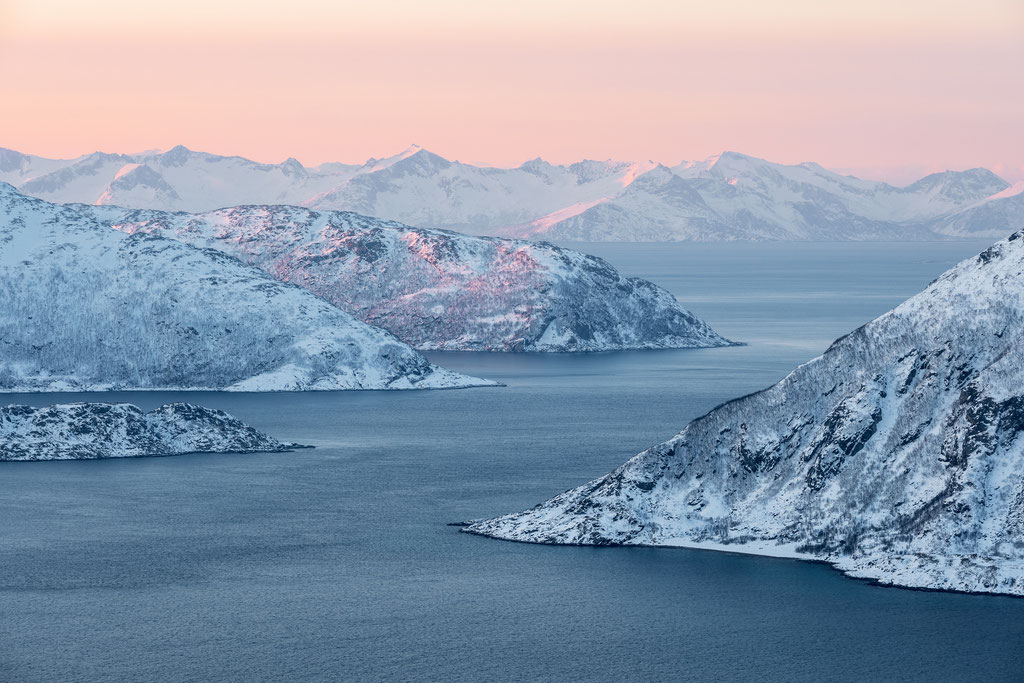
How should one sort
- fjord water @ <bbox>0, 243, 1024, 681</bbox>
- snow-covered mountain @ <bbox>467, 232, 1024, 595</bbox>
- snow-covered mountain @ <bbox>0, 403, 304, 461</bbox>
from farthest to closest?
1. snow-covered mountain @ <bbox>0, 403, 304, 461</bbox>
2. snow-covered mountain @ <bbox>467, 232, 1024, 595</bbox>
3. fjord water @ <bbox>0, 243, 1024, 681</bbox>

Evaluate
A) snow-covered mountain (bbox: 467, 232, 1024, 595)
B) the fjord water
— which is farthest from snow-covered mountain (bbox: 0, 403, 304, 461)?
snow-covered mountain (bbox: 467, 232, 1024, 595)

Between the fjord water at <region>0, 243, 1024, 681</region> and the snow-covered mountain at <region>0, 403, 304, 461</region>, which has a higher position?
the snow-covered mountain at <region>0, 403, 304, 461</region>

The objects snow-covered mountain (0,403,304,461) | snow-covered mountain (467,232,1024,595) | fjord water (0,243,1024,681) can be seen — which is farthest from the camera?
snow-covered mountain (0,403,304,461)

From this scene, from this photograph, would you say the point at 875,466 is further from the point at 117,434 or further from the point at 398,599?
the point at 117,434

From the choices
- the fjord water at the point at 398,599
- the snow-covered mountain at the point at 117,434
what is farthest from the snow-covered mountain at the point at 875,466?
the snow-covered mountain at the point at 117,434

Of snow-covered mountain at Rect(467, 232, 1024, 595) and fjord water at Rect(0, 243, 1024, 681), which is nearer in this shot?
fjord water at Rect(0, 243, 1024, 681)

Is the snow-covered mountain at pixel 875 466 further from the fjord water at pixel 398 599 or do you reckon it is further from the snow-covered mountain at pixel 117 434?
the snow-covered mountain at pixel 117 434

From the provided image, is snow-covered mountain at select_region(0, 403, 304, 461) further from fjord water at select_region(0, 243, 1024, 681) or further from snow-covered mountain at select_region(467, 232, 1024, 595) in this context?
snow-covered mountain at select_region(467, 232, 1024, 595)
